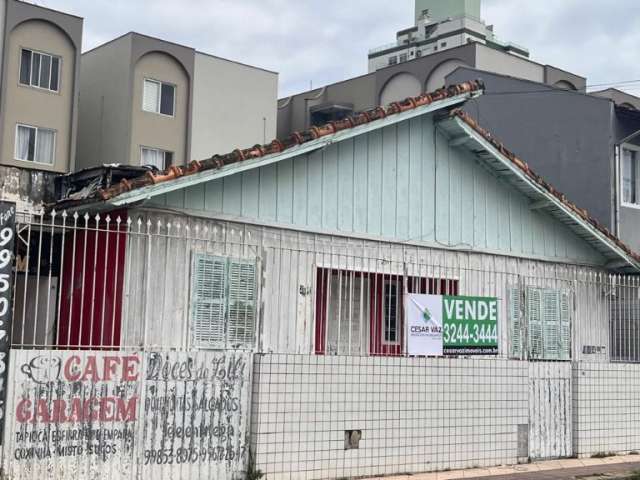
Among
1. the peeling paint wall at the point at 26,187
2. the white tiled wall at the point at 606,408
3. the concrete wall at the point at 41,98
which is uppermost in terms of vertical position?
the concrete wall at the point at 41,98

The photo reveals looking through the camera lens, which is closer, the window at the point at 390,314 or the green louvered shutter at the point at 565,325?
the window at the point at 390,314

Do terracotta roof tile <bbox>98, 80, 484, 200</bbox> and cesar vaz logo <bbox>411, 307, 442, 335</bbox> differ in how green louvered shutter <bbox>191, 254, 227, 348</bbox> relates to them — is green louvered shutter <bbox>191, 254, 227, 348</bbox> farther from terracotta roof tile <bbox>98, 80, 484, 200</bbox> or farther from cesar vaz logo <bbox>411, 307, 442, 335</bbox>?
cesar vaz logo <bbox>411, 307, 442, 335</bbox>

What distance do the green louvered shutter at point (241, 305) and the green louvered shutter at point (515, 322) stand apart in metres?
4.28

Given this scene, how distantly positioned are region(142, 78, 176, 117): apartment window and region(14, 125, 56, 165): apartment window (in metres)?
4.17

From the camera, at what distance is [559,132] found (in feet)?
60.2

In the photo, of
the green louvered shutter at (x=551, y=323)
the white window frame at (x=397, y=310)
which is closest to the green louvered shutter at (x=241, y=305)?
the white window frame at (x=397, y=310)

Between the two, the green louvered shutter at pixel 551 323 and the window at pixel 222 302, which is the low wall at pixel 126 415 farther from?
the green louvered shutter at pixel 551 323

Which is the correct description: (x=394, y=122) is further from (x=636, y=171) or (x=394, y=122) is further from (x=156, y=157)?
(x=156, y=157)

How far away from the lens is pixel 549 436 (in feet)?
39.3

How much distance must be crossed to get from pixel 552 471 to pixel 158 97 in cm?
2582

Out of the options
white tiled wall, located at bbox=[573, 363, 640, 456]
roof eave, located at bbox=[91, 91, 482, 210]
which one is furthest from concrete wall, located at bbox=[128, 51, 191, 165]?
white tiled wall, located at bbox=[573, 363, 640, 456]

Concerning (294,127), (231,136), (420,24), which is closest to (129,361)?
(231,136)

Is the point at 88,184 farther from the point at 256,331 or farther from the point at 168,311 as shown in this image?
the point at 256,331

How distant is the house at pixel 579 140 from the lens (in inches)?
683
